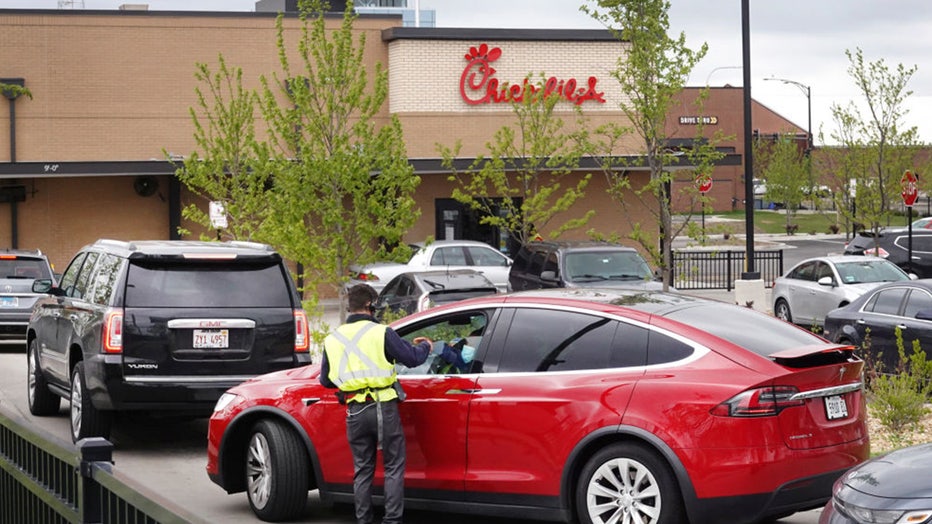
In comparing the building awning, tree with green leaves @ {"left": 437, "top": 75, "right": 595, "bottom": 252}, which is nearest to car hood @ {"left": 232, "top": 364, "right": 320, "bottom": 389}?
tree with green leaves @ {"left": 437, "top": 75, "right": 595, "bottom": 252}

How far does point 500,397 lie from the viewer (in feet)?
28.4

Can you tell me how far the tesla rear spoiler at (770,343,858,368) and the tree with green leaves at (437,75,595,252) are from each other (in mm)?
22892

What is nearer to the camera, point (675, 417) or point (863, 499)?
point (863, 499)

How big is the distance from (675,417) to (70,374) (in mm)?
7510

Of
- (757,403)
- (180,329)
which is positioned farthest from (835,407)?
(180,329)

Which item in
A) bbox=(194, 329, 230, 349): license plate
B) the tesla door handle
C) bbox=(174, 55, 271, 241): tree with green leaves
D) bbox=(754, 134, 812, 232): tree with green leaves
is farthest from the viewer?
bbox=(754, 134, 812, 232): tree with green leaves

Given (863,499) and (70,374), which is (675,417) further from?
(70,374)

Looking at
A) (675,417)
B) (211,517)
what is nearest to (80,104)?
(211,517)

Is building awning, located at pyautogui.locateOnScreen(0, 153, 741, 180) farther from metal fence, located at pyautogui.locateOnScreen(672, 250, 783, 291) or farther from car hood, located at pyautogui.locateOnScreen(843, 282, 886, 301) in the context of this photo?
car hood, located at pyautogui.locateOnScreen(843, 282, 886, 301)

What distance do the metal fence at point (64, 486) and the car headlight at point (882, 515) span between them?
3734mm

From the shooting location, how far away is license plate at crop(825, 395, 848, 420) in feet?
26.7

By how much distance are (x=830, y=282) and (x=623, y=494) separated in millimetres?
18610

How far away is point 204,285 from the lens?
12.5 m

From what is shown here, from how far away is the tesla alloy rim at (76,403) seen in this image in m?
12.8
